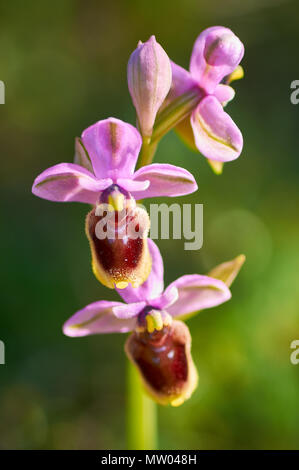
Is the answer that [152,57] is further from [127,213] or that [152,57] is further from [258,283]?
[258,283]

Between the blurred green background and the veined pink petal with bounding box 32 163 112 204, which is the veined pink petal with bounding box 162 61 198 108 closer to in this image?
the veined pink petal with bounding box 32 163 112 204

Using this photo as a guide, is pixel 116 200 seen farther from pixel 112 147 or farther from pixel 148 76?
pixel 148 76


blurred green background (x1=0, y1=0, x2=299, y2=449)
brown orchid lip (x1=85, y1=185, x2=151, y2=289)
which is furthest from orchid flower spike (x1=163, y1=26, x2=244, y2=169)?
blurred green background (x1=0, y1=0, x2=299, y2=449)

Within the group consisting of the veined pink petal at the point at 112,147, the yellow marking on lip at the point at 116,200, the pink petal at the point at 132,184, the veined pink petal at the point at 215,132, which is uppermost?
the veined pink petal at the point at 215,132

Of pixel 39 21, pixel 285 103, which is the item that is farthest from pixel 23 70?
pixel 285 103

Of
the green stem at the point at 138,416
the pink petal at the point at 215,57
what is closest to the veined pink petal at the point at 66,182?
the pink petal at the point at 215,57

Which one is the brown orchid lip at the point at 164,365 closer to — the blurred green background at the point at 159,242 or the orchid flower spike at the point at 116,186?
the orchid flower spike at the point at 116,186

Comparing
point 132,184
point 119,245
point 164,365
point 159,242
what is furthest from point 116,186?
point 159,242
